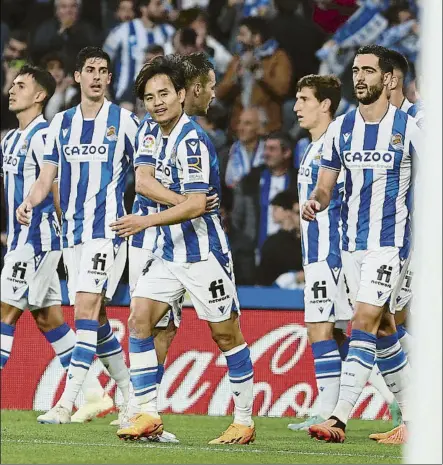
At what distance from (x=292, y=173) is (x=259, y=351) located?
2194 mm

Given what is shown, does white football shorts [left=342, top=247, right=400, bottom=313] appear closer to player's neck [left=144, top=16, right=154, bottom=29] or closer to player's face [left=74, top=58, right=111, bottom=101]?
player's face [left=74, top=58, right=111, bottom=101]

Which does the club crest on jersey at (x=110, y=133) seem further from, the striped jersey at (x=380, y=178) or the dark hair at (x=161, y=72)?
the striped jersey at (x=380, y=178)

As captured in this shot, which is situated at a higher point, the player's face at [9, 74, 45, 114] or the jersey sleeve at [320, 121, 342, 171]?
the player's face at [9, 74, 45, 114]

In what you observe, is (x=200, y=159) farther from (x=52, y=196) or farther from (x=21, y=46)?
(x=21, y=46)

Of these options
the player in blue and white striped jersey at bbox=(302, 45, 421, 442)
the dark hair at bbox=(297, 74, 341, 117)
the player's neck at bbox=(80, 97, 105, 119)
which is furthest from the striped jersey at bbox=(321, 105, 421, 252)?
the player's neck at bbox=(80, 97, 105, 119)

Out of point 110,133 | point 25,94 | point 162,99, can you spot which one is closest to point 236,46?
point 25,94

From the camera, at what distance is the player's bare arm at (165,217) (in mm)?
6203

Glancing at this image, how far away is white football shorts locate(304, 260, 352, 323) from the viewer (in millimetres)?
7941

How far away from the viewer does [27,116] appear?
28.9 feet

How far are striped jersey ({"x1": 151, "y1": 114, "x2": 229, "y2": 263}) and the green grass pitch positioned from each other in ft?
3.41

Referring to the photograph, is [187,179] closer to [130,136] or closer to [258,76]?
[130,136]

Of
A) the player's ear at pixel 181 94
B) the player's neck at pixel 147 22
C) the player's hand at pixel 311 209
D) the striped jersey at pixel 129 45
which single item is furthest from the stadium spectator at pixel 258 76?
the player's ear at pixel 181 94

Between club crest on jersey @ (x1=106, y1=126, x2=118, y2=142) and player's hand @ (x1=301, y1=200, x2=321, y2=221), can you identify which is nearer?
player's hand @ (x1=301, y1=200, x2=321, y2=221)

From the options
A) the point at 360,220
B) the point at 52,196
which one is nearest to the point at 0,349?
the point at 52,196
